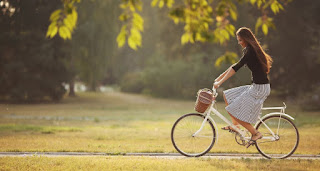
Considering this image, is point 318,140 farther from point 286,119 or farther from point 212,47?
point 212,47

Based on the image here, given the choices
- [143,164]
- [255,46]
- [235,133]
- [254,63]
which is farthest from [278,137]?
[143,164]

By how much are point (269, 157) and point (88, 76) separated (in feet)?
82.1

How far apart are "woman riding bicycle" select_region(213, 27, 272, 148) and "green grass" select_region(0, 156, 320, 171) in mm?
679

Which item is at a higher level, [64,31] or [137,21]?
[137,21]

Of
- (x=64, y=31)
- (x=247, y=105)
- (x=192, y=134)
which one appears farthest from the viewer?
(x=192, y=134)

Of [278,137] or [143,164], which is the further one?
[278,137]

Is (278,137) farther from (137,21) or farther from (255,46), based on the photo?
(137,21)

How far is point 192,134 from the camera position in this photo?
7.02 meters

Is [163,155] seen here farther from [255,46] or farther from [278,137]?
[255,46]

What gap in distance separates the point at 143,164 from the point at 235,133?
1.66 metres

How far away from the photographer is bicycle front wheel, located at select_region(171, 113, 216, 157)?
274 inches

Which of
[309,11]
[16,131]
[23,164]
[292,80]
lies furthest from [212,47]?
[23,164]

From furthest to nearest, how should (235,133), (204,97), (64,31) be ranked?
(235,133), (204,97), (64,31)

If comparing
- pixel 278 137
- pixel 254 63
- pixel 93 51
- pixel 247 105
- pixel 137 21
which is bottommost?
pixel 278 137
